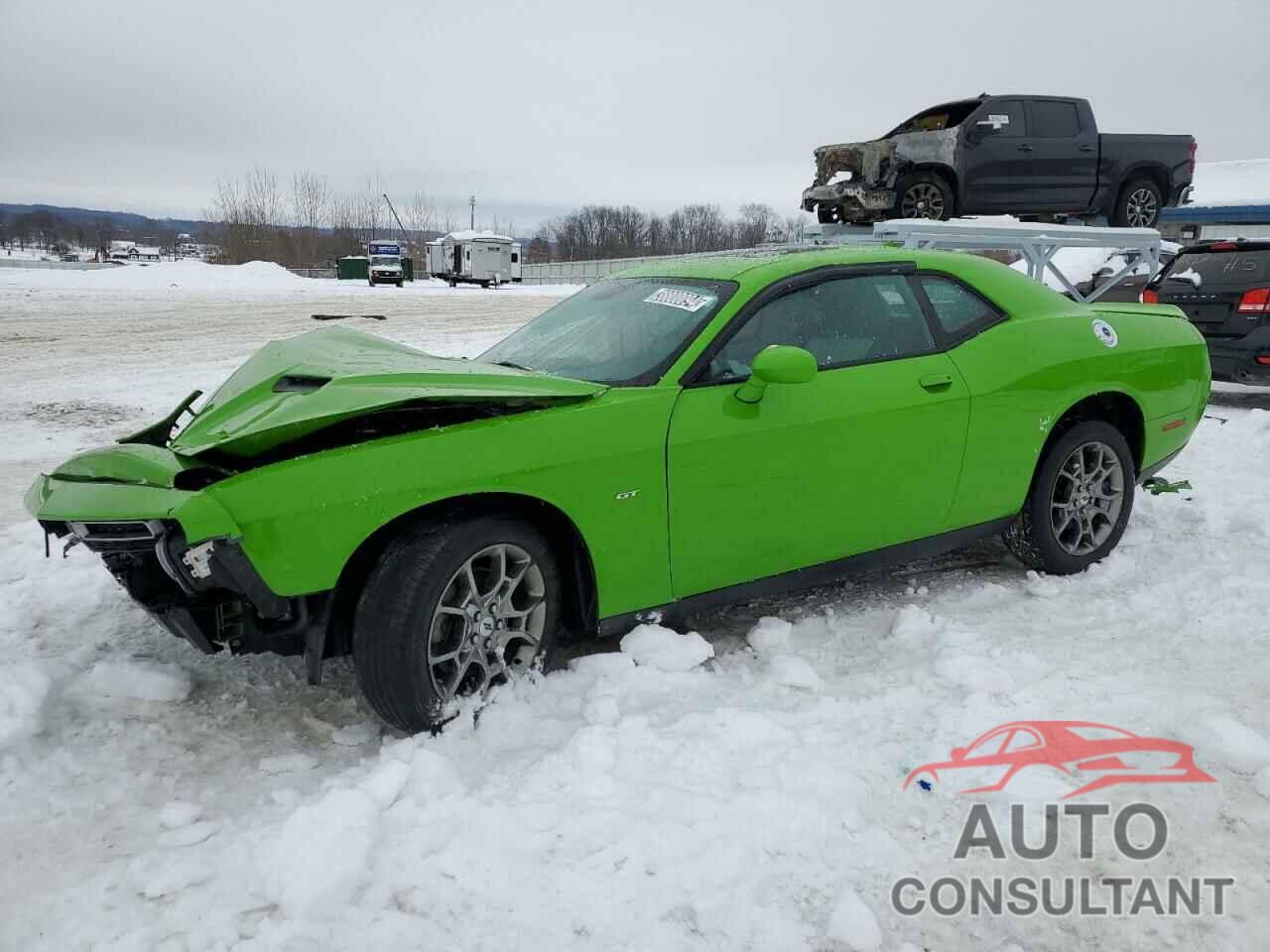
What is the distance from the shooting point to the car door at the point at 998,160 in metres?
10.6

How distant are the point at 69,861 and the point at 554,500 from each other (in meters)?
1.63

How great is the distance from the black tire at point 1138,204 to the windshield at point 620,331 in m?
10.2

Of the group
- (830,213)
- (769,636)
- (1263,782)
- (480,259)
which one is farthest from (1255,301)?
(480,259)

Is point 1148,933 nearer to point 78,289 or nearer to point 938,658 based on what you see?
point 938,658

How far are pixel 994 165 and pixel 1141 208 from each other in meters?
2.60

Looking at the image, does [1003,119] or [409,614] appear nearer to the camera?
[409,614]

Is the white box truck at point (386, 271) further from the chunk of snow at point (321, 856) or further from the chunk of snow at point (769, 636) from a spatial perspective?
the chunk of snow at point (321, 856)

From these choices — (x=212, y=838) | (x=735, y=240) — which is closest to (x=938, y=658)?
(x=212, y=838)

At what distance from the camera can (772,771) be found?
2.60m

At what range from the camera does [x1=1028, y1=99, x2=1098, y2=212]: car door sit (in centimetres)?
1097

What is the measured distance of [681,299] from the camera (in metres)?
3.54

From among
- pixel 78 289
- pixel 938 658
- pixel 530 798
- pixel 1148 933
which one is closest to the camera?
pixel 1148 933

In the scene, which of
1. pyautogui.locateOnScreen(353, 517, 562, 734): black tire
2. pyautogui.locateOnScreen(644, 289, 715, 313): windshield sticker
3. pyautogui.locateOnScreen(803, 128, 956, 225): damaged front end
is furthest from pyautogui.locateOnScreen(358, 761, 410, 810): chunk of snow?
pyautogui.locateOnScreen(803, 128, 956, 225): damaged front end

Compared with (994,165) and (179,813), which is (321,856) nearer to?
(179,813)
